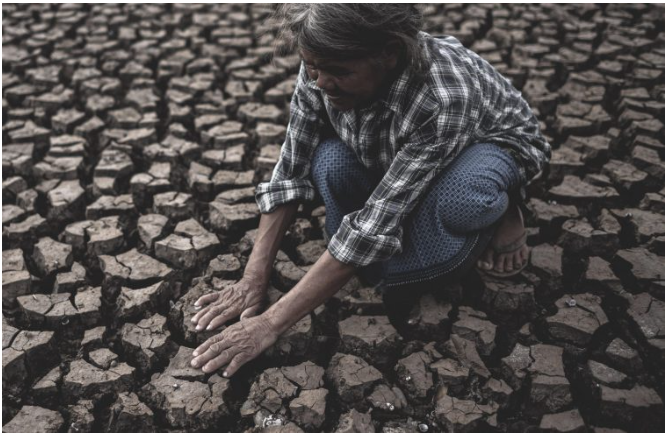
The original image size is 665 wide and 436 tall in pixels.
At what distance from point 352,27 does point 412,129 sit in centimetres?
36

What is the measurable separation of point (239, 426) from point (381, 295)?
0.67m

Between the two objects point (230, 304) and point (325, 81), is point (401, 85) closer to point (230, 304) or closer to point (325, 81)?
point (325, 81)

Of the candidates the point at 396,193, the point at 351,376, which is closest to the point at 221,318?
the point at 351,376

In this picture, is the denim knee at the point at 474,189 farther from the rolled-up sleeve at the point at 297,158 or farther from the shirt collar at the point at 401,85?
the rolled-up sleeve at the point at 297,158

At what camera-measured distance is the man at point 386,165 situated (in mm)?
1549

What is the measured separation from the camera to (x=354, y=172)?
196 centimetres

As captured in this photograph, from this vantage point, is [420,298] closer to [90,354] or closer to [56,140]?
[90,354]

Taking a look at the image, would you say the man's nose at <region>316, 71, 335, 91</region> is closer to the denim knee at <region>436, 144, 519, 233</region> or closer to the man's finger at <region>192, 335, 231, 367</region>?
the denim knee at <region>436, 144, 519, 233</region>

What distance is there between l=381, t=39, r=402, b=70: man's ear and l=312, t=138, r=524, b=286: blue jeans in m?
0.41

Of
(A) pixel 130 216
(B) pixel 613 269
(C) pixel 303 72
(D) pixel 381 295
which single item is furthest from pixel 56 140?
(B) pixel 613 269

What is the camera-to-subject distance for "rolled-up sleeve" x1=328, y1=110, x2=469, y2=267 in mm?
1650

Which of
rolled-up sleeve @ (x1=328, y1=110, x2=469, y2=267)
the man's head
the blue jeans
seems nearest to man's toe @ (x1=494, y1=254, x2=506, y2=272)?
the blue jeans

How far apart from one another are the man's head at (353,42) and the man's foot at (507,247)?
735mm

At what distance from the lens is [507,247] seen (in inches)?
81.2
